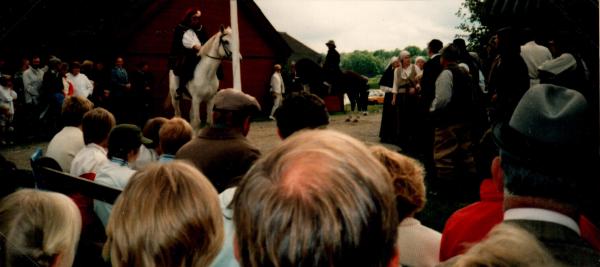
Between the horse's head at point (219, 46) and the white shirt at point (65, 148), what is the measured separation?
6.67m

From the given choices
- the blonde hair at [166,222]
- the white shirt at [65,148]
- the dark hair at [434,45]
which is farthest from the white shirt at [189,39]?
Result: the blonde hair at [166,222]

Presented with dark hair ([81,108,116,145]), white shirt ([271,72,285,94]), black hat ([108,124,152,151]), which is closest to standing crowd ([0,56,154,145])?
white shirt ([271,72,285,94])

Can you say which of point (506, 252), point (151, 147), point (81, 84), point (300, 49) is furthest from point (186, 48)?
point (300, 49)

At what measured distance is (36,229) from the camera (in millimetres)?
1650

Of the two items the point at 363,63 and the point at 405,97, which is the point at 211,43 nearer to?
the point at 405,97

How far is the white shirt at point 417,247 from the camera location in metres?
2.21

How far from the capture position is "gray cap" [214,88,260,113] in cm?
345

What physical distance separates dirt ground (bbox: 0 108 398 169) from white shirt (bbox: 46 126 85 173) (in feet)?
14.2

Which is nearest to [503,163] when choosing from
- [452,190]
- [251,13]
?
[452,190]

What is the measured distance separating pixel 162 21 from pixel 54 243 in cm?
1880

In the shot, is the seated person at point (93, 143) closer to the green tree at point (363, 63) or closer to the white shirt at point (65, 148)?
the white shirt at point (65, 148)

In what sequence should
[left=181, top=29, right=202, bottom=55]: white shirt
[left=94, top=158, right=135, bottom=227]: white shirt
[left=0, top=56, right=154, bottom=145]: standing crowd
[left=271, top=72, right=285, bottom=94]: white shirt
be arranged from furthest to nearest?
[left=271, top=72, right=285, bottom=94]: white shirt
[left=181, top=29, right=202, bottom=55]: white shirt
[left=0, top=56, right=154, bottom=145]: standing crowd
[left=94, top=158, right=135, bottom=227]: white shirt

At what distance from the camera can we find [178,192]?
1.68m

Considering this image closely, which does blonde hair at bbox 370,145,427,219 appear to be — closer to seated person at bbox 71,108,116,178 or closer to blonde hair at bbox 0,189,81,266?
blonde hair at bbox 0,189,81,266
